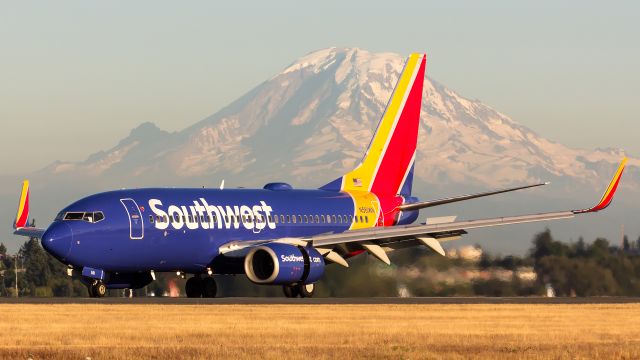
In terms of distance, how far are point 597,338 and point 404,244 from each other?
23.9m

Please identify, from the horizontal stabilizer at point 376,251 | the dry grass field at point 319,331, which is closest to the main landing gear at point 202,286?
the horizontal stabilizer at point 376,251

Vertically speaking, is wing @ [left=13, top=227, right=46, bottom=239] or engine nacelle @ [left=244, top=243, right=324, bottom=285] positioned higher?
wing @ [left=13, top=227, right=46, bottom=239]

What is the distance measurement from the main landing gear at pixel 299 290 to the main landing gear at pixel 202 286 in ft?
9.17

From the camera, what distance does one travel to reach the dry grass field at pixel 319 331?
1137 inches

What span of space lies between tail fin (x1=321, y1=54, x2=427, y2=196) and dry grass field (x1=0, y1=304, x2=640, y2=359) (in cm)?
1905

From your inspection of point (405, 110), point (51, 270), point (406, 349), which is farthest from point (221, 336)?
point (51, 270)

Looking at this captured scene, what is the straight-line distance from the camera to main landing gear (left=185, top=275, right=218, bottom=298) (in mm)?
56438

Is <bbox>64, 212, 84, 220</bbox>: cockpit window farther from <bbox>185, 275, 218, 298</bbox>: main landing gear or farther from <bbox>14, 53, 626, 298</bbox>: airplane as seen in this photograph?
<bbox>185, 275, 218, 298</bbox>: main landing gear

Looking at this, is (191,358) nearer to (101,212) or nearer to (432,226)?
(101,212)

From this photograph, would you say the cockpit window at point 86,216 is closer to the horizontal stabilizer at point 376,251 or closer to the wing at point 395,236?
the wing at point 395,236

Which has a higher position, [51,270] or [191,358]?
[51,270]

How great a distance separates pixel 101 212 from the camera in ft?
168

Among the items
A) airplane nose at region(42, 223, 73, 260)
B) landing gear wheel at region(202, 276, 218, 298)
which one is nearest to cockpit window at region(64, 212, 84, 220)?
airplane nose at region(42, 223, 73, 260)

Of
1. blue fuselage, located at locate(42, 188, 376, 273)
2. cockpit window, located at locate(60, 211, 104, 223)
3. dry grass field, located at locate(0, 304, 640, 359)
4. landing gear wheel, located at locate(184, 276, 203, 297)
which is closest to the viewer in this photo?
dry grass field, located at locate(0, 304, 640, 359)
